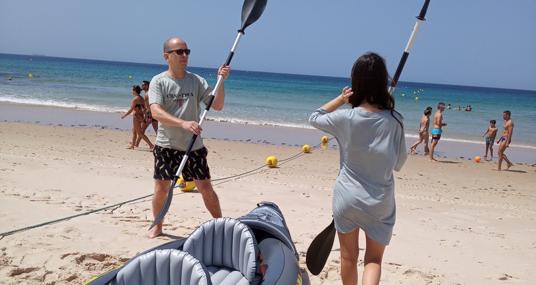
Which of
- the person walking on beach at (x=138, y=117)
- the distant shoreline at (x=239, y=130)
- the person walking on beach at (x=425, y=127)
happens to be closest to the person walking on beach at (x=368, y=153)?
the person walking on beach at (x=138, y=117)

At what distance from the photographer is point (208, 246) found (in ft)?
12.0

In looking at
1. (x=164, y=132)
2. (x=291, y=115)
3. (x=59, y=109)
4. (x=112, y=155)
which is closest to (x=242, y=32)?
(x=164, y=132)

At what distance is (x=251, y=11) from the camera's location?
16.8 ft

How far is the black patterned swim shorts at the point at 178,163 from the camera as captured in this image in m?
4.70

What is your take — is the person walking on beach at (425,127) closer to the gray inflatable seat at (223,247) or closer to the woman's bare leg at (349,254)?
the gray inflatable seat at (223,247)

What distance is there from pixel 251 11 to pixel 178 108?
1244 millimetres

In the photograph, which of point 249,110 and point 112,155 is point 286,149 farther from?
point 249,110

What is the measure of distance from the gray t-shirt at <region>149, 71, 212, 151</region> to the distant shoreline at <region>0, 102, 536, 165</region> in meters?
10.1

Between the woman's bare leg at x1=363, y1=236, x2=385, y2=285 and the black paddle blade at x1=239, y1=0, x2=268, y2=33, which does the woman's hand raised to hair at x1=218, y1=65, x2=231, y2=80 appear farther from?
the woman's bare leg at x1=363, y1=236, x2=385, y2=285

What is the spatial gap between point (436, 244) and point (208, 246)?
299cm

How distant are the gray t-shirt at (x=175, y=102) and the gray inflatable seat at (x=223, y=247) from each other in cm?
120

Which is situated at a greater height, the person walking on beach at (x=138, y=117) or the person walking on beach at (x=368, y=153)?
the person walking on beach at (x=368, y=153)

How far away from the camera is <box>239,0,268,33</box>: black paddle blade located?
507 cm

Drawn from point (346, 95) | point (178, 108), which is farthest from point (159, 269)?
point (178, 108)
